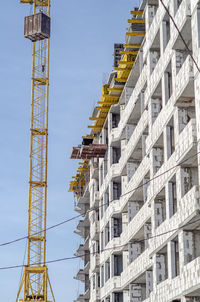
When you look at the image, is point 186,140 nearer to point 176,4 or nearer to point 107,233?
point 176,4

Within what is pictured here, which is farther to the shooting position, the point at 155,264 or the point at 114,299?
the point at 114,299

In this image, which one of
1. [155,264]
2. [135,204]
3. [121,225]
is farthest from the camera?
[121,225]

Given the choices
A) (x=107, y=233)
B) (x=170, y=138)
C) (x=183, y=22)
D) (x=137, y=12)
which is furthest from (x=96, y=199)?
(x=183, y=22)

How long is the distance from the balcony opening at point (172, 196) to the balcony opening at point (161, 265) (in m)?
4.02

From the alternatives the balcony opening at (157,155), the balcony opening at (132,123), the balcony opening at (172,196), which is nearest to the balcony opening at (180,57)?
the balcony opening at (157,155)

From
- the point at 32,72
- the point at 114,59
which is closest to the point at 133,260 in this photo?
the point at 114,59

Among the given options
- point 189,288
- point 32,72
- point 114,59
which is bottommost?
point 189,288

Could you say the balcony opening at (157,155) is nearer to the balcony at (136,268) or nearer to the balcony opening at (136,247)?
the balcony at (136,268)

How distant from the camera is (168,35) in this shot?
164 feet

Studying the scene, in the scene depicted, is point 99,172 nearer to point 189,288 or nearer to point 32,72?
point 32,72

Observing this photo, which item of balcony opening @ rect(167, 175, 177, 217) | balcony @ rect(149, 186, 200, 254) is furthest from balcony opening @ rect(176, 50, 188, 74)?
balcony @ rect(149, 186, 200, 254)

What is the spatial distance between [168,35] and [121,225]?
2530cm

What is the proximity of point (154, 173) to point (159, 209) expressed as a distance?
110 inches

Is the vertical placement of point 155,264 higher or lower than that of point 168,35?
lower
